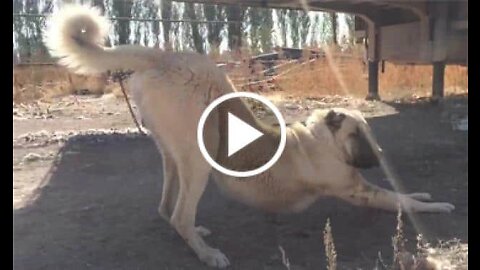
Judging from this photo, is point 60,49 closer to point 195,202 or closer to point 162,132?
point 162,132

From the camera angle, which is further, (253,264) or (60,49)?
(253,264)

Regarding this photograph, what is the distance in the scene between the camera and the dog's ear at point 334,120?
252cm

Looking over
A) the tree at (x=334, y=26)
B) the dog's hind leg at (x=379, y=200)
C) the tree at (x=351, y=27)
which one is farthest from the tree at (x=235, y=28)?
the tree at (x=351, y=27)

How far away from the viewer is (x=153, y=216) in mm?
2732

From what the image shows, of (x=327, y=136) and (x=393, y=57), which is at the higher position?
(x=393, y=57)

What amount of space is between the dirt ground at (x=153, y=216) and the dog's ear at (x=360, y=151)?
269 mm

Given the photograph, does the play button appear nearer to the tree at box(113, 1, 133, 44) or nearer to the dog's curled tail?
the dog's curled tail

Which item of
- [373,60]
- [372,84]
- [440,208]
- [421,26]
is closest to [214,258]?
[440,208]

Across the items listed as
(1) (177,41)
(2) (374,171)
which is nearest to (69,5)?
(1) (177,41)

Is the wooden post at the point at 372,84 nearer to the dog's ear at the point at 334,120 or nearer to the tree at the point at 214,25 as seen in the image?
the tree at the point at 214,25

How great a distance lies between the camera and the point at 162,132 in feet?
7.00

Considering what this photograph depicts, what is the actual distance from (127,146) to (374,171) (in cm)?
206
